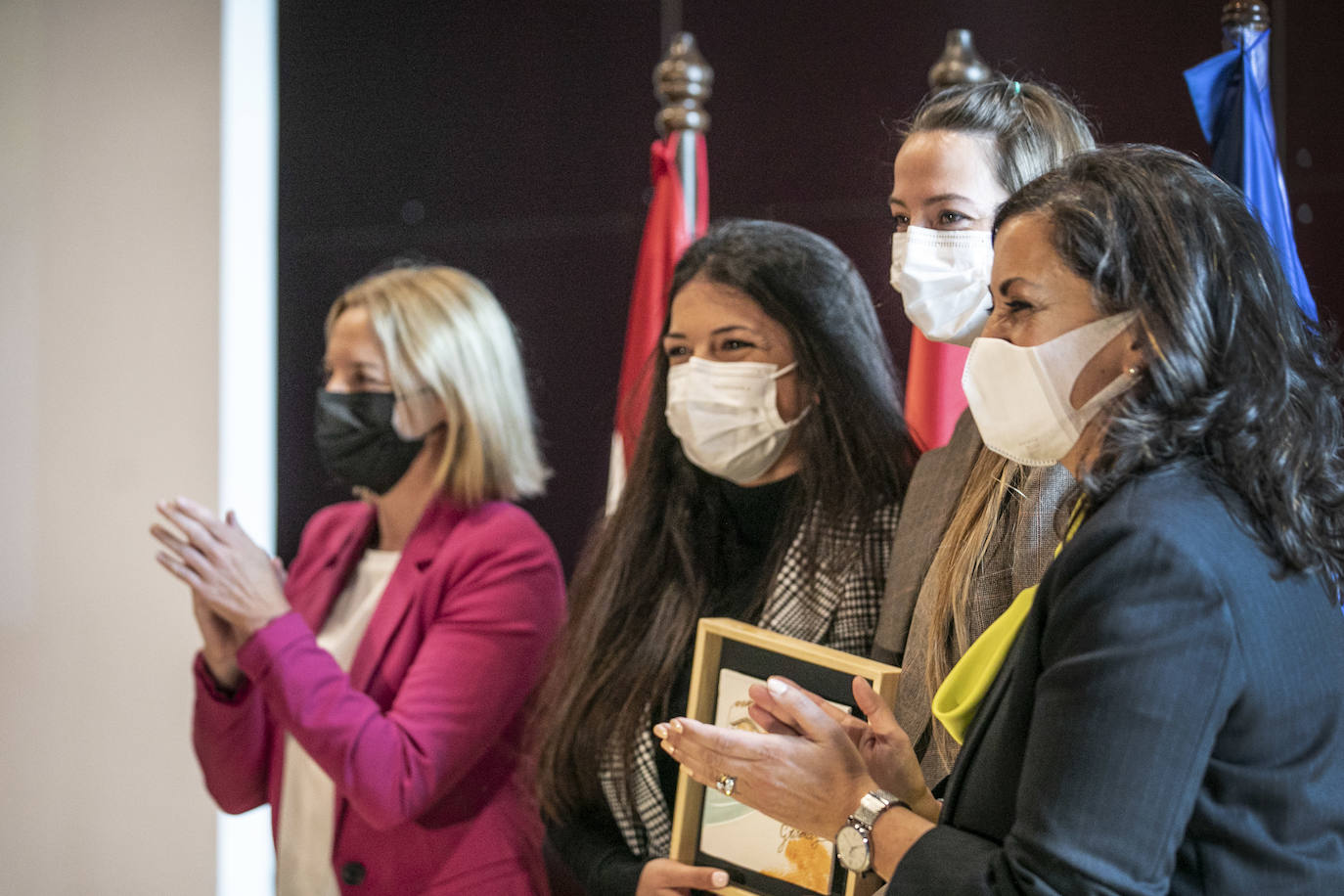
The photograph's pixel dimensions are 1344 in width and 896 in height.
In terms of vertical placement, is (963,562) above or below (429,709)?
above

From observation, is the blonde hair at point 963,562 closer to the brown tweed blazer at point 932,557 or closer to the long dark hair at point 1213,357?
the brown tweed blazer at point 932,557

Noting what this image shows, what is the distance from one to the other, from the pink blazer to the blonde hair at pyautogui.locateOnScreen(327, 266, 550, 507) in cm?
9

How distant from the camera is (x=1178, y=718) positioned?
99 centimetres

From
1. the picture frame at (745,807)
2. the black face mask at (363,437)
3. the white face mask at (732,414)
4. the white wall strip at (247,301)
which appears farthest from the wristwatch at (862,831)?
the white wall strip at (247,301)

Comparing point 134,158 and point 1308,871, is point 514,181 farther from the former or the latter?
point 1308,871

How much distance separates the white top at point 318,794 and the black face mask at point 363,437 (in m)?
0.18

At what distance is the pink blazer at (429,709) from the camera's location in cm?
222

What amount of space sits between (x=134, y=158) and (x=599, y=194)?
1281mm

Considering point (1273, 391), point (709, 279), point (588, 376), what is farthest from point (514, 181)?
point (1273, 391)

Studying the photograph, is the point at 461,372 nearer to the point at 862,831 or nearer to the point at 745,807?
the point at 745,807

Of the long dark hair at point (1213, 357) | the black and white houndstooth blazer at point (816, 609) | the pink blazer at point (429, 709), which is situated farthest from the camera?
the pink blazer at point (429, 709)

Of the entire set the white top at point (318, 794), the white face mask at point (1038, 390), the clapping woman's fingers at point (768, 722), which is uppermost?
the white face mask at point (1038, 390)

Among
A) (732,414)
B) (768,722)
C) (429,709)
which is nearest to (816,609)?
(732,414)

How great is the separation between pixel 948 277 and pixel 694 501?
2.08 feet
